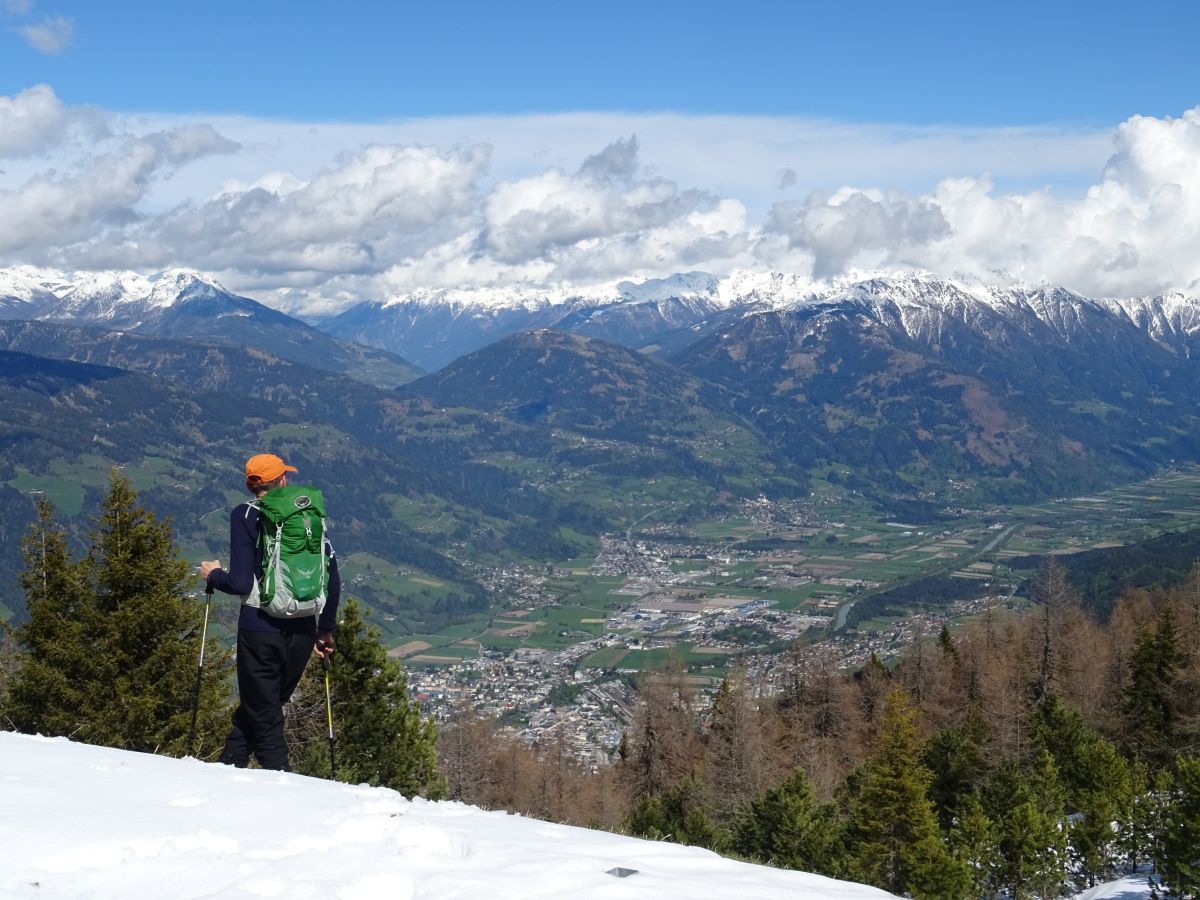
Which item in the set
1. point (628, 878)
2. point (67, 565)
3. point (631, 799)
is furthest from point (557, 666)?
point (628, 878)

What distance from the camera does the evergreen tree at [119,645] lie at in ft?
61.6

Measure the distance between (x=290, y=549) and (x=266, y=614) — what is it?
818 mm

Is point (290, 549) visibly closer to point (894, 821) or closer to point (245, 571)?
point (245, 571)

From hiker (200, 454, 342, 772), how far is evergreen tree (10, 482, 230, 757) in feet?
30.6

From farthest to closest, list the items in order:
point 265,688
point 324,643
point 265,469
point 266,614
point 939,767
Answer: point 939,767
point 324,643
point 265,688
point 266,614
point 265,469

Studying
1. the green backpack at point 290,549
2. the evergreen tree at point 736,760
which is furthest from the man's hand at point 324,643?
the evergreen tree at point 736,760

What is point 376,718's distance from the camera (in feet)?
74.7

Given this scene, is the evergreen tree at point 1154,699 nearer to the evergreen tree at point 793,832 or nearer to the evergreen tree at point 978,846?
the evergreen tree at point 978,846

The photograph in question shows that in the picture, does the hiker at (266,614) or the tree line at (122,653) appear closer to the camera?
the hiker at (266,614)

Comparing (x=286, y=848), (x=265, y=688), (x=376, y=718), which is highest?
(x=265, y=688)

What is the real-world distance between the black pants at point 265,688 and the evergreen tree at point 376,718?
11935 millimetres

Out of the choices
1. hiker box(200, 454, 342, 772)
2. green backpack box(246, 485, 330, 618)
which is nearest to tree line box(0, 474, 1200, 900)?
hiker box(200, 454, 342, 772)

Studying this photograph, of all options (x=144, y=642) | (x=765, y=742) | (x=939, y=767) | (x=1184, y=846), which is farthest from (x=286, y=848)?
(x=765, y=742)

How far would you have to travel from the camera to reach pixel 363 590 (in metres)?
195
